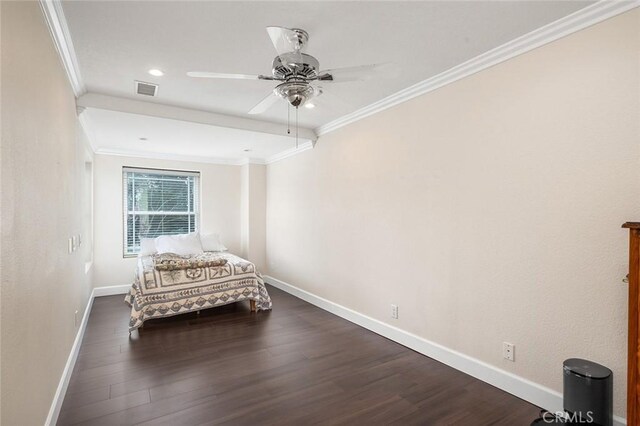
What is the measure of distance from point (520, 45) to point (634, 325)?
6.01 ft

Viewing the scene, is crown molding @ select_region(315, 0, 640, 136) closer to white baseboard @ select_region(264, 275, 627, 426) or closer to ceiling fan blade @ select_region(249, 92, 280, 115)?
ceiling fan blade @ select_region(249, 92, 280, 115)

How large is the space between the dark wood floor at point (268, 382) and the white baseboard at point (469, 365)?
0.06 metres

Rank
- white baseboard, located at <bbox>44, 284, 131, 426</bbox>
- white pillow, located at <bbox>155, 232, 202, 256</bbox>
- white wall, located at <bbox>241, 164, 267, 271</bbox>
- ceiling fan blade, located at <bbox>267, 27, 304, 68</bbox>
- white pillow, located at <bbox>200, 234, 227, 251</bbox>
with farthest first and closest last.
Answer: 1. white wall, located at <bbox>241, 164, 267, 271</bbox>
2. white pillow, located at <bbox>200, 234, 227, 251</bbox>
3. white pillow, located at <bbox>155, 232, 202, 256</bbox>
4. white baseboard, located at <bbox>44, 284, 131, 426</bbox>
5. ceiling fan blade, located at <bbox>267, 27, 304, 68</bbox>

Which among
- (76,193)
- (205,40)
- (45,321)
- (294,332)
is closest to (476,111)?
(205,40)

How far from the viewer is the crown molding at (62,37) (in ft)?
5.87

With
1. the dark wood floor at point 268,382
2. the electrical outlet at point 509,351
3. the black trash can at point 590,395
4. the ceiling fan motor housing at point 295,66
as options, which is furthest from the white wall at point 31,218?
the electrical outlet at point 509,351

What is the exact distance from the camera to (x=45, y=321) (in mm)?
1811

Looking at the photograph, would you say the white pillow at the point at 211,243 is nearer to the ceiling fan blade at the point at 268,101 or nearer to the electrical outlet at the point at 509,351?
the ceiling fan blade at the point at 268,101

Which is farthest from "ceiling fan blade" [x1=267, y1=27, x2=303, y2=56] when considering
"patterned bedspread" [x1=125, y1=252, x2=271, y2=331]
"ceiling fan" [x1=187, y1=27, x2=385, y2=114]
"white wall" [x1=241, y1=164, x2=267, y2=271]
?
"white wall" [x1=241, y1=164, x2=267, y2=271]

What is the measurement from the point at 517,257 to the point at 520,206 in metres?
0.36

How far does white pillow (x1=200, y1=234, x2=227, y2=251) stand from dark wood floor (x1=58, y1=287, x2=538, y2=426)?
81.2 inches

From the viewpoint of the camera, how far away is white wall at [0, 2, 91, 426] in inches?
49.3

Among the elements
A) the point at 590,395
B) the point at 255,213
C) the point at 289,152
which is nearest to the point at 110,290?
the point at 255,213

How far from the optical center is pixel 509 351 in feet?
7.68
